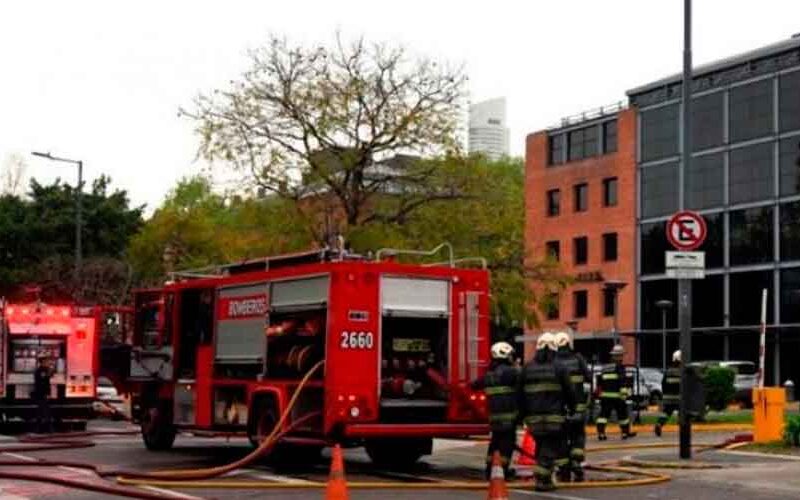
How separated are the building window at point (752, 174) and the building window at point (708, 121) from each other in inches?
59.9

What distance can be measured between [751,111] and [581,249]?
1382 centimetres

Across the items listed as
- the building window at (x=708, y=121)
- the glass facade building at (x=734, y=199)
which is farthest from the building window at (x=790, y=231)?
the building window at (x=708, y=121)

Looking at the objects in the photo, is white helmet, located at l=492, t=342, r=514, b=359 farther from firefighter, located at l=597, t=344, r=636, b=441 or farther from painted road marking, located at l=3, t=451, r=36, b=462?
firefighter, located at l=597, t=344, r=636, b=441

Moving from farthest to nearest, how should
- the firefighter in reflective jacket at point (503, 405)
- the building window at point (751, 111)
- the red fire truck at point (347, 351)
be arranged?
1. the building window at point (751, 111)
2. the red fire truck at point (347, 351)
3. the firefighter in reflective jacket at point (503, 405)

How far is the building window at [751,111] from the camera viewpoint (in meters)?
57.7

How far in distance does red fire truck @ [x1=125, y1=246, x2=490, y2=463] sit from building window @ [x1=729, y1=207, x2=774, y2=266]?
43180 mm

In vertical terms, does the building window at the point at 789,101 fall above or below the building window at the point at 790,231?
above

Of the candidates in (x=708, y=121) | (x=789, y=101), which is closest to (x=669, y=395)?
(x=789, y=101)

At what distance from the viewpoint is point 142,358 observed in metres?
20.5

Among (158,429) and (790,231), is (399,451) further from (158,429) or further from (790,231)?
(790,231)

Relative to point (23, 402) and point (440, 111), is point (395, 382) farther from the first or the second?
point (440, 111)

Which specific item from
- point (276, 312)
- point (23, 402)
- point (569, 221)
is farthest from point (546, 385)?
point (569, 221)

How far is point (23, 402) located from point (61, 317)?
1.92m

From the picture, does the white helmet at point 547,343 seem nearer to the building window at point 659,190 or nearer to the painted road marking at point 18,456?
the painted road marking at point 18,456
